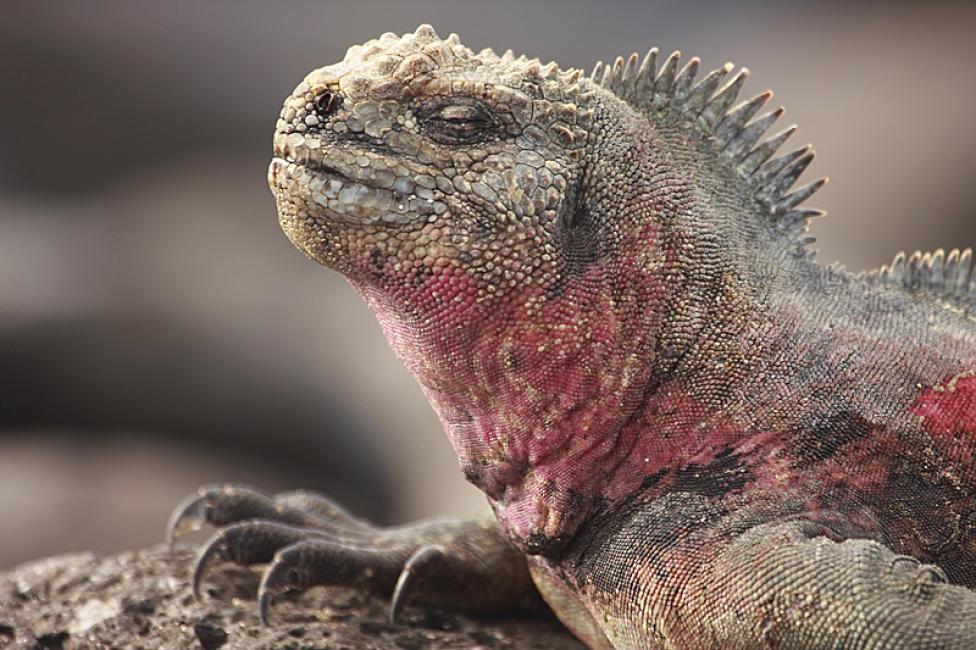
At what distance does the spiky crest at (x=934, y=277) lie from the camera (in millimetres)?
3131

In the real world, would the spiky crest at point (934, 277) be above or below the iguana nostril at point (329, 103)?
below

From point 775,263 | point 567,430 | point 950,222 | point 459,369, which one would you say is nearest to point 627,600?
point 567,430

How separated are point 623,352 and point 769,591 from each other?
0.66m

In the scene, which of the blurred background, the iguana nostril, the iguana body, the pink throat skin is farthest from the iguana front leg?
the blurred background

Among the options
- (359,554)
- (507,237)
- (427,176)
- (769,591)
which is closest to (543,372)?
(507,237)

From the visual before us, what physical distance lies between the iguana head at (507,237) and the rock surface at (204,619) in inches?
30.4

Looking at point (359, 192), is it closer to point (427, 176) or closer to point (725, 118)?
point (427, 176)

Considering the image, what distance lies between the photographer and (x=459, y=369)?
2664 mm

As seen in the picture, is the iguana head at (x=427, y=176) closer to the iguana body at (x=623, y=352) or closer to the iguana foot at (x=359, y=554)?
the iguana body at (x=623, y=352)

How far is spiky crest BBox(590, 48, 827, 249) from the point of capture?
297 centimetres

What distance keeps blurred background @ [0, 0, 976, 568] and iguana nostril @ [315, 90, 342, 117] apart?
18.7 ft

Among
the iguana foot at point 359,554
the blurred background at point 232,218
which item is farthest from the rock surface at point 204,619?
the blurred background at point 232,218

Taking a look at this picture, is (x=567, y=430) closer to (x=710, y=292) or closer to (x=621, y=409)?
(x=621, y=409)

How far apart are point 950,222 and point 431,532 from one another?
801 cm
